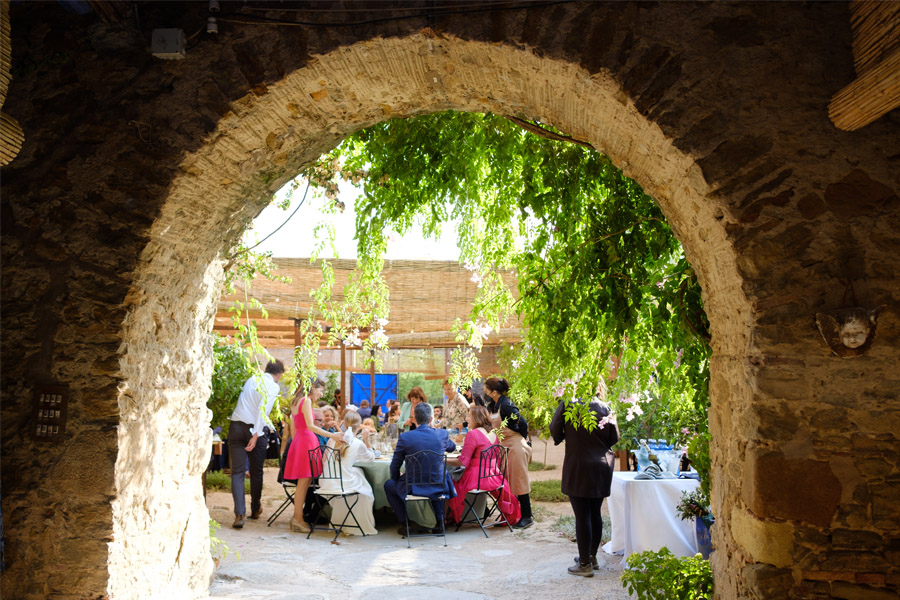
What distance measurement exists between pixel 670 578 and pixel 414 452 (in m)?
A: 2.97

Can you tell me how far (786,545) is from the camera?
2283 mm

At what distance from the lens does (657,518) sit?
471 cm

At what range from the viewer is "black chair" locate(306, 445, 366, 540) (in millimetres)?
6057

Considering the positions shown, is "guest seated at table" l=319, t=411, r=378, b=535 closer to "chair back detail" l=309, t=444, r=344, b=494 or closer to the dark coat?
"chair back detail" l=309, t=444, r=344, b=494

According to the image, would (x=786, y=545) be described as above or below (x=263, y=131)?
below

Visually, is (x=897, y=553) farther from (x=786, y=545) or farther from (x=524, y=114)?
(x=524, y=114)

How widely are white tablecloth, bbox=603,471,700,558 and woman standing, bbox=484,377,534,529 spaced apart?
156 centimetres

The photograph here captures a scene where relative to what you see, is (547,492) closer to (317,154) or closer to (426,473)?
(426,473)

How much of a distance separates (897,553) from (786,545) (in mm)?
323

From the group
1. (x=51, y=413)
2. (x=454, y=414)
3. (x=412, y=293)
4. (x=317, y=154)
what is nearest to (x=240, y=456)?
(x=454, y=414)

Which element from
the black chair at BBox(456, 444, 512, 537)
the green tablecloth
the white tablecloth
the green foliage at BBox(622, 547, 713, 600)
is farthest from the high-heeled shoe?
the green foliage at BBox(622, 547, 713, 600)

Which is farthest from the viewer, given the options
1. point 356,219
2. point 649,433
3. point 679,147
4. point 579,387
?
point 649,433

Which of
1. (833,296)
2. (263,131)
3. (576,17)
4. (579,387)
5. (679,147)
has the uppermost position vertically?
(576,17)

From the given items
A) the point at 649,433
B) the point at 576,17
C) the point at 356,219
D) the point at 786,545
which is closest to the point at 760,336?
the point at 786,545
